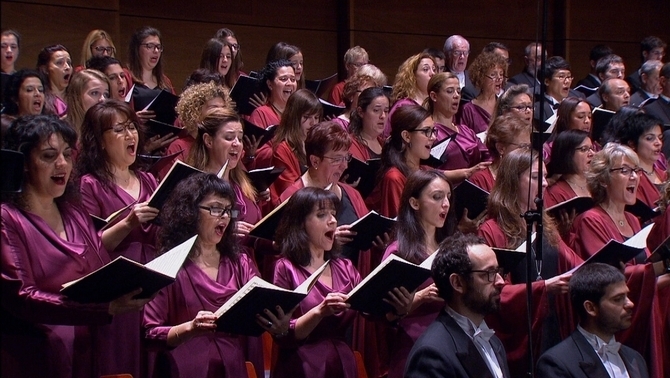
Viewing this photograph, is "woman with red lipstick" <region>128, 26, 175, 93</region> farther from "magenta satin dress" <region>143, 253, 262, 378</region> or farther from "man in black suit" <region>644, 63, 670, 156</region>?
"man in black suit" <region>644, 63, 670, 156</region>

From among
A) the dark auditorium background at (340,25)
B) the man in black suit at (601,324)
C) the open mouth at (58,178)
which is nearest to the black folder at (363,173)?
the man in black suit at (601,324)

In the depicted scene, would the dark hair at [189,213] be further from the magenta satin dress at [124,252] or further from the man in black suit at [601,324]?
the man in black suit at [601,324]

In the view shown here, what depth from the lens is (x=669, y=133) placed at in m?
5.23

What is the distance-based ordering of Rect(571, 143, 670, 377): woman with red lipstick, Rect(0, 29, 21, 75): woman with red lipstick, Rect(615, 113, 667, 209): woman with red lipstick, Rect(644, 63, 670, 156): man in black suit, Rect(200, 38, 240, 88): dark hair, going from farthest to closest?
Rect(644, 63, 670, 156): man in black suit < Rect(200, 38, 240, 88): dark hair < Rect(615, 113, 667, 209): woman with red lipstick < Rect(571, 143, 670, 377): woman with red lipstick < Rect(0, 29, 21, 75): woman with red lipstick

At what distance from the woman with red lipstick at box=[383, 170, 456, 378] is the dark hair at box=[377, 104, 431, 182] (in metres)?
0.63

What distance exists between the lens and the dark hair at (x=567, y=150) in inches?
159

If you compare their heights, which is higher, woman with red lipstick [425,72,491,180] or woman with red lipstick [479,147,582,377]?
woman with red lipstick [425,72,491,180]

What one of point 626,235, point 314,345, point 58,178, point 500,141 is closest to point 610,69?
point 500,141

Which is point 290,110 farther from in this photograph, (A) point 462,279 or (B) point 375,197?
(A) point 462,279

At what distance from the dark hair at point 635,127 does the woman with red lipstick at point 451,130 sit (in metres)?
0.62

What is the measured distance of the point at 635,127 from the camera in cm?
452

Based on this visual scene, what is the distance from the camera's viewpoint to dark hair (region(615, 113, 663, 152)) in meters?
4.50

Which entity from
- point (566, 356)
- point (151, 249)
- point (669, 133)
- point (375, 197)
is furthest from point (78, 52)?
point (566, 356)

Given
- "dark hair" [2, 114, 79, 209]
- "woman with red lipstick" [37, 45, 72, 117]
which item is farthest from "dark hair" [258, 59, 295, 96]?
"dark hair" [2, 114, 79, 209]
